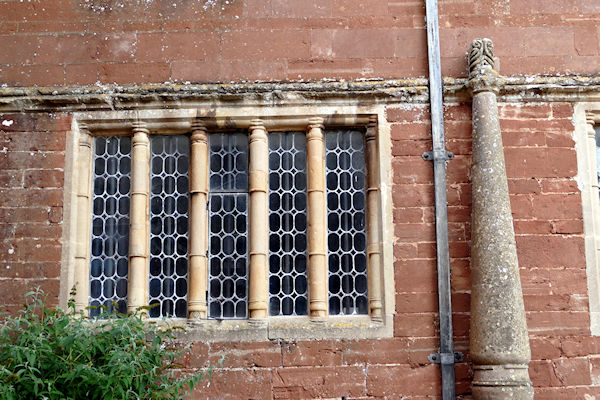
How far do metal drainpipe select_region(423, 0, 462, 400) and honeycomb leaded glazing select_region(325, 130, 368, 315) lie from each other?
640mm

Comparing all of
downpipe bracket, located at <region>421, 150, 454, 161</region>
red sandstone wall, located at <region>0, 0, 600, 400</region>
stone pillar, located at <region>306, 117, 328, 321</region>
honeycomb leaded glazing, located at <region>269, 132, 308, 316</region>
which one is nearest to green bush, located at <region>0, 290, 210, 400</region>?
red sandstone wall, located at <region>0, 0, 600, 400</region>

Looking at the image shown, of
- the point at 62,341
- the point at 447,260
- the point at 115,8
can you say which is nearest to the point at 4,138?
the point at 115,8

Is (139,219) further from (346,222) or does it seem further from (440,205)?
(440,205)

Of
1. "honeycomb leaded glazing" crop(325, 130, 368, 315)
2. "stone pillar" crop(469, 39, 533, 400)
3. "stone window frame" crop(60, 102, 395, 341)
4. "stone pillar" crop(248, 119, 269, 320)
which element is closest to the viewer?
"stone pillar" crop(469, 39, 533, 400)

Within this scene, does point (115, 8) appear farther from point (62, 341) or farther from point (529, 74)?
point (529, 74)

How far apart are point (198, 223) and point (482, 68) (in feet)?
9.16

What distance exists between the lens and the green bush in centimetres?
563

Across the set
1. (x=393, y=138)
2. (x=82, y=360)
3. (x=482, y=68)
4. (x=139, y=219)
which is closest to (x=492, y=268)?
(x=393, y=138)

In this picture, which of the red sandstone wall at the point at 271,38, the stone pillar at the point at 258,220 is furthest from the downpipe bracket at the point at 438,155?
the stone pillar at the point at 258,220

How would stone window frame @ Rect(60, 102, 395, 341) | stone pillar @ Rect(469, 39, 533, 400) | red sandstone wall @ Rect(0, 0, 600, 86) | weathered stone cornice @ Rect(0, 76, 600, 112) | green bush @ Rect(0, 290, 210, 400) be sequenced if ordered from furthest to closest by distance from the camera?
red sandstone wall @ Rect(0, 0, 600, 86), weathered stone cornice @ Rect(0, 76, 600, 112), stone window frame @ Rect(60, 102, 395, 341), stone pillar @ Rect(469, 39, 533, 400), green bush @ Rect(0, 290, 210, 400)

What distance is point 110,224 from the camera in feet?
22.9

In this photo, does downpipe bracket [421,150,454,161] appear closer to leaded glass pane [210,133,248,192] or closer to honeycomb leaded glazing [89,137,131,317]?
leaded glass pane [210,133,248,192]

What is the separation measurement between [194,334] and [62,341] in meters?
1.15

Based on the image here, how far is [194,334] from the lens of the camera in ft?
21.5
